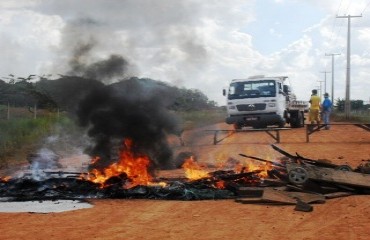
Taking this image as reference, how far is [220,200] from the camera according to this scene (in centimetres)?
956

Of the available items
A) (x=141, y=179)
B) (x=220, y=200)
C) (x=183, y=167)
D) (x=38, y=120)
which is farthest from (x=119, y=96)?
(x=38, y=120)

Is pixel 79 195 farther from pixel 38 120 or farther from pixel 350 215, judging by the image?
pixel 38 120

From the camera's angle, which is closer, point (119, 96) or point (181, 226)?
point (181, 226)

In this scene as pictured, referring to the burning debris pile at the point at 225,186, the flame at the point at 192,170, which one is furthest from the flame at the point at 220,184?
the flame at the point at 192,170

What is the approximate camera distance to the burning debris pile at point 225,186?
31.0 feet

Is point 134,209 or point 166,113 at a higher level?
point 166,113

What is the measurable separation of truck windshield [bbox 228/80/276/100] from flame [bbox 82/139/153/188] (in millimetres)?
11676

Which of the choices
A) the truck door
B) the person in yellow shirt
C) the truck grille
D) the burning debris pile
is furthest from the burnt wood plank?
the person in yellow shirt

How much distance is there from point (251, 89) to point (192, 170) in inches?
471

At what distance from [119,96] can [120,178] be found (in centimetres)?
413

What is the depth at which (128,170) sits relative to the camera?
1248cm

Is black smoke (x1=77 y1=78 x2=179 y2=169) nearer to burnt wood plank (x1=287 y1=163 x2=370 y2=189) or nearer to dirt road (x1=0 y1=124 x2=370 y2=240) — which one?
dirt road (x1=0 y1=124 x2=370 y2=240)

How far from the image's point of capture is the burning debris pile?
946cm

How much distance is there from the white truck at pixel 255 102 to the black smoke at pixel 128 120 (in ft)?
31.0
